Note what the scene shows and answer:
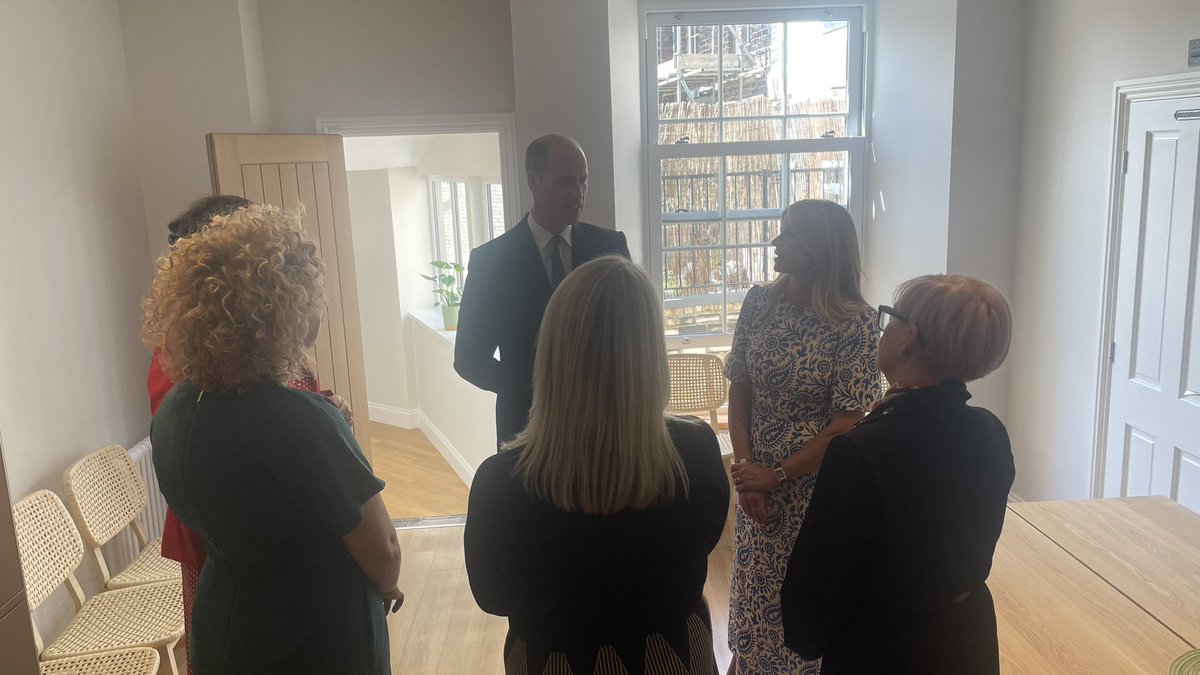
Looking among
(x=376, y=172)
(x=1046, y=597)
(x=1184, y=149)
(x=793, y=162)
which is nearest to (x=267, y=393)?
(x=1046, y=597)

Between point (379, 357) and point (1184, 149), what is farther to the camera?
point (379, 357)

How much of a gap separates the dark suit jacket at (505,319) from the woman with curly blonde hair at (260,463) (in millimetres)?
821

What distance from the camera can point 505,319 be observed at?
2273mm

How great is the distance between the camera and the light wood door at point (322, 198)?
346cm

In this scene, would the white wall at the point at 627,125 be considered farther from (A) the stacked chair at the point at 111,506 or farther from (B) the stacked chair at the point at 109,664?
(B) the stacked chair at the point at 109,664

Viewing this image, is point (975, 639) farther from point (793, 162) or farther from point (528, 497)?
point (793, 162)

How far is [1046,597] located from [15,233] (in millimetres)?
3189

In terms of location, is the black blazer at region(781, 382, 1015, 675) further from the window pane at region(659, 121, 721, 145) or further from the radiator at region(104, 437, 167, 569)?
the window pane at region(659, 121, 721, 145)

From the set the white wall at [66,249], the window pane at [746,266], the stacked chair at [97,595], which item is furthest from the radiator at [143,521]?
the window pane at [746,266]

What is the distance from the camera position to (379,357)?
7250 mm

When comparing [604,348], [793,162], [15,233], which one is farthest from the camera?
[793,162]

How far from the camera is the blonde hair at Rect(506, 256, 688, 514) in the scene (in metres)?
1.19

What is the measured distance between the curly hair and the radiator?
218 cm

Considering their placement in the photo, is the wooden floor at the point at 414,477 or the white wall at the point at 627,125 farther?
the wooden floor at the point at 414,477
